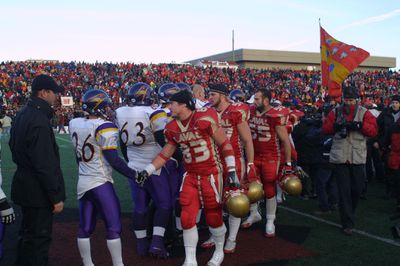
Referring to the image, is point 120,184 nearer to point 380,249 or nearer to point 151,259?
point 151,259

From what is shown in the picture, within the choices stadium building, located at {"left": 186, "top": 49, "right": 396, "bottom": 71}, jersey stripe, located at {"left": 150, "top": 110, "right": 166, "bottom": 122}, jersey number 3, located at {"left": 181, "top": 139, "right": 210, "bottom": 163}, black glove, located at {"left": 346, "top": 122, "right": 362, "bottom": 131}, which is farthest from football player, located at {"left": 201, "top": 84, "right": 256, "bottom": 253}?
stadium building, located at {"left": 186, "top": 49, "right": 396, "bottom": 71}

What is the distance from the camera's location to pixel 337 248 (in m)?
5.20

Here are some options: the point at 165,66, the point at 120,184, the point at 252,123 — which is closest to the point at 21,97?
the point at 165,66

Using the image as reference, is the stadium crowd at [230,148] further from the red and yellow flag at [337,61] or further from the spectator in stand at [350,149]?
the red and yellow flag at [337,61]

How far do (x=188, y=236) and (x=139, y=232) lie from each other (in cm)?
100

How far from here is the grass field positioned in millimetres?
4828

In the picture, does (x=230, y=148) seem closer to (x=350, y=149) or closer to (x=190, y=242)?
(x=190, y=242)

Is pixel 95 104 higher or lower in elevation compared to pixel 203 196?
higher

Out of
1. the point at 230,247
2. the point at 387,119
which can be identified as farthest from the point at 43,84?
the point at 387,119

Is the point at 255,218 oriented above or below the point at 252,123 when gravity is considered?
below

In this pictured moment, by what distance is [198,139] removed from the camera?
4.37 m

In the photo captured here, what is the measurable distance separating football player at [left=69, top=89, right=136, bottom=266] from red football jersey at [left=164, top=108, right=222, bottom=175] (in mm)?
598

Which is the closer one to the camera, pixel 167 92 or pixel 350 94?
pixel 167 92

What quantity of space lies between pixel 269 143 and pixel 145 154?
6.15 feet
